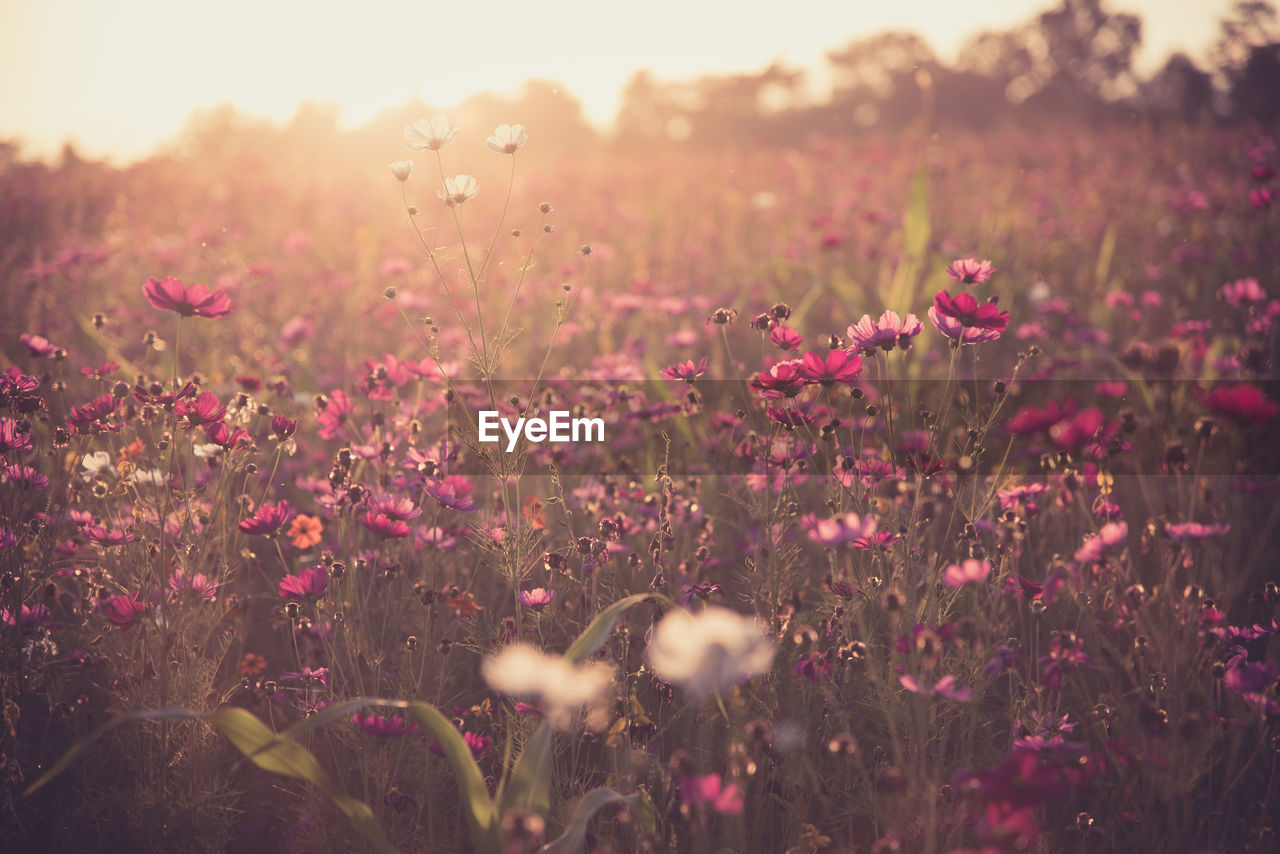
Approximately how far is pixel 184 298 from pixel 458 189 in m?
0.67

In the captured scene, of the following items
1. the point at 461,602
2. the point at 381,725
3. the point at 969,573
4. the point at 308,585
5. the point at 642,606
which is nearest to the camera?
the point at 969,573

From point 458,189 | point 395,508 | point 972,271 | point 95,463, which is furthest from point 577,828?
point 95,463

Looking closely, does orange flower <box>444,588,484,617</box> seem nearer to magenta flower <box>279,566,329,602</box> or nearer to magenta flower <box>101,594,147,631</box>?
magenta flower <box>279,566,329,602</box>

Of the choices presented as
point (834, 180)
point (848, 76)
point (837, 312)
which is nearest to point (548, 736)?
point (837, 312)

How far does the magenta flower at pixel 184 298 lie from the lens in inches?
70.5

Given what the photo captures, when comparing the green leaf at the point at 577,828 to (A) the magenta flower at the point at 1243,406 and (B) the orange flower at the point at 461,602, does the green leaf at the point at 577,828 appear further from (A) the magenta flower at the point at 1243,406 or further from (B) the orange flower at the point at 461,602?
(A) the magenta flower at the point at 1243,406

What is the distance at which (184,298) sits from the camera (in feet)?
5.94

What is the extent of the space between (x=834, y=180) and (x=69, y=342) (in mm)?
5738

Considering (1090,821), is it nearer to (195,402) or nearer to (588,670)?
(588,670)

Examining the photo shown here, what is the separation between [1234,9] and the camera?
3.49m

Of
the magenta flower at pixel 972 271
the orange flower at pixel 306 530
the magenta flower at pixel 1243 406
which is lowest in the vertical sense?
the orange flower at pixel 306 530

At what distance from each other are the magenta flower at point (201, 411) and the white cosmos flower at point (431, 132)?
0.67 m

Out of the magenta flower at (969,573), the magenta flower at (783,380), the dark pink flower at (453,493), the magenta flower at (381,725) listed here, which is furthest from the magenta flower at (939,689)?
the dark pink flower at (453,493)

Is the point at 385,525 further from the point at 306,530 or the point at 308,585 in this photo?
the point at 306,530
